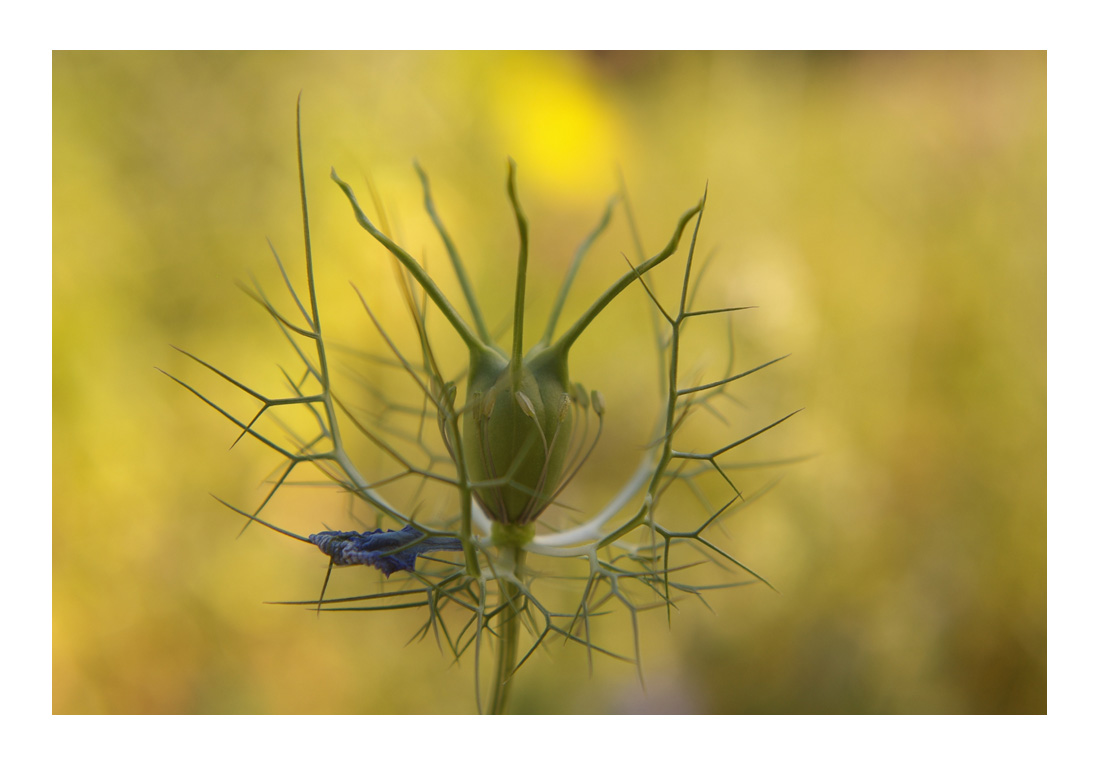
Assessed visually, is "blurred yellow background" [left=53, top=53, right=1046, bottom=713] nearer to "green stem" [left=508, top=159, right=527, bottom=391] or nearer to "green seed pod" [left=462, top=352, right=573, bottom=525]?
"green seed pod" [left=462, top=352, right=573, bottom=525]

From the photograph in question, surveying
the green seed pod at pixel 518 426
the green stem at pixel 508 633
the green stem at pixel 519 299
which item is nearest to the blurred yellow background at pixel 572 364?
the green stem at pixel 508 633

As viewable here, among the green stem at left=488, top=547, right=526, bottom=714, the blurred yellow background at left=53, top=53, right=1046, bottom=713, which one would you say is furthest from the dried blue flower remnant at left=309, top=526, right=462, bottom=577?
the blurred yellow background at left=53, top=53, right=1046, bottom=713

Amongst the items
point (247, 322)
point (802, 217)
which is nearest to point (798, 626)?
point (802, 217)

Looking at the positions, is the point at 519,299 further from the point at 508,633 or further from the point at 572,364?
the point at 572,364

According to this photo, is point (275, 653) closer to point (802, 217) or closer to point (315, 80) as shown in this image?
point (315, 80)

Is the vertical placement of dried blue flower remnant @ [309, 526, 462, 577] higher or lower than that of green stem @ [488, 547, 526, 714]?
higher

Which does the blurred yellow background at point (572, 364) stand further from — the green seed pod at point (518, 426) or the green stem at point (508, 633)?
the green seed pod at point (518, 426)

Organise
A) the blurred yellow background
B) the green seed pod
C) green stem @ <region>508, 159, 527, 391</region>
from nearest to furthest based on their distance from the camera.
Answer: green stem @ <region>508, 159, 527, 391</region>, the green seed pod, the blurred yellow background

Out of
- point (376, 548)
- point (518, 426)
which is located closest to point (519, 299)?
point (518, 426)
